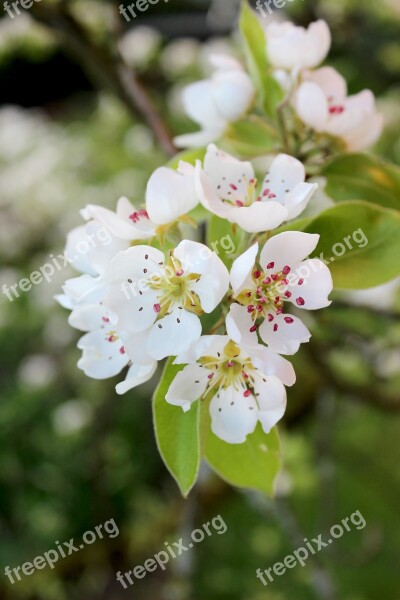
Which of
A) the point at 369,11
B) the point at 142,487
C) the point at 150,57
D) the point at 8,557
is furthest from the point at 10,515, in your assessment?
the point at 369,11

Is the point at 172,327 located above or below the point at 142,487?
above

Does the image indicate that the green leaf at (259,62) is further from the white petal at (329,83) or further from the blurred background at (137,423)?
the blurred background at (137,423)

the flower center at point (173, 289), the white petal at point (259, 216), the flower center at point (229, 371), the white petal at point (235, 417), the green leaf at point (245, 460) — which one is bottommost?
the green leaf at point (245, 460)

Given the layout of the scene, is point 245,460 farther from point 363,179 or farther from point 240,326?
point 363,179

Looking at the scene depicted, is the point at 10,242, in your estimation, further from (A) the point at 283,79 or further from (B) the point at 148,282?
(B) the point at 148,282

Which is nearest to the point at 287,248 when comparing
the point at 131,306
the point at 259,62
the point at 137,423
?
the point at 131,306

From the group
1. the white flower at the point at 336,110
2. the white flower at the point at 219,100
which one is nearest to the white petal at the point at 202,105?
the white flower at the point at 219,100
